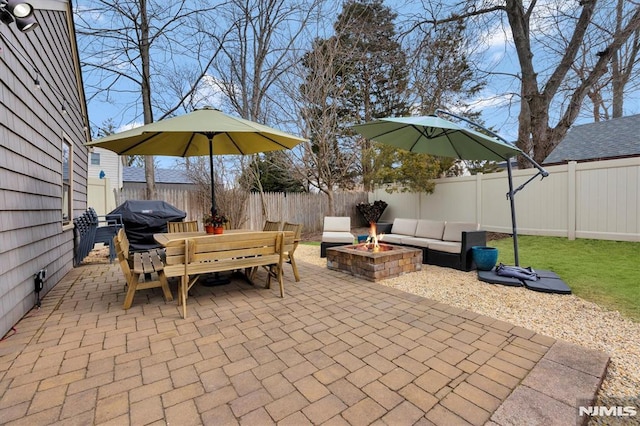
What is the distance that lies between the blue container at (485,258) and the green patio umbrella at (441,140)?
32cm

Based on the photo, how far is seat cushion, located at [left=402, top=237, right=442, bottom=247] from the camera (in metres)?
6.06

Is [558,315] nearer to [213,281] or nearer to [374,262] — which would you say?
[374,262]

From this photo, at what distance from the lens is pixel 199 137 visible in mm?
5465

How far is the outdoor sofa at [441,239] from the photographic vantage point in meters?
5.41

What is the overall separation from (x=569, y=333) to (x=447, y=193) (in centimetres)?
812

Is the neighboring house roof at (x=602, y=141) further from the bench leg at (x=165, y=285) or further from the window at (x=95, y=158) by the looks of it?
the window at (x=95, y=158)

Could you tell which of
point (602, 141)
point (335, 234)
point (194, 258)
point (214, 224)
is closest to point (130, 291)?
point (194, 258)

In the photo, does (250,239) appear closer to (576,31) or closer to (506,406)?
(506,406)

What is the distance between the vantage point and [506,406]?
5.88 ft

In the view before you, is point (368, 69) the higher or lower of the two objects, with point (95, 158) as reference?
higher

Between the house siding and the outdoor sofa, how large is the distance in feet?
19.3

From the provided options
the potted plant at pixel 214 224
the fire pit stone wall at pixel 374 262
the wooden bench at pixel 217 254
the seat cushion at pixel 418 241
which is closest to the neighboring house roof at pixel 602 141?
the seat cushion at pixel 418 241

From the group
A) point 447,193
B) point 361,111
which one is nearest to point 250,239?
point 447,193

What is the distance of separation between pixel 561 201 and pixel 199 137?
8791 mm
